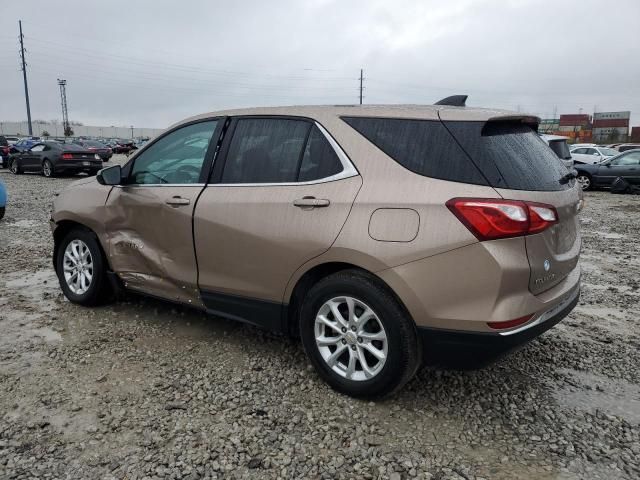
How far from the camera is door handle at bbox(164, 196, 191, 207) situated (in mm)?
3665

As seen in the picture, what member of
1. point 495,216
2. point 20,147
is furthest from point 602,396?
point 20,147

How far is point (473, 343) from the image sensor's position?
2619 millimetres

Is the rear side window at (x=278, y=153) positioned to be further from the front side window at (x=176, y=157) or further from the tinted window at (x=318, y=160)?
the front side window at (x=176, y=157)

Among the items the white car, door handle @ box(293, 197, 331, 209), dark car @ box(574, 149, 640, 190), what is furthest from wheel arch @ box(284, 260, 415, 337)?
the white car

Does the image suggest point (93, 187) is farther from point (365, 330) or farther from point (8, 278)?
point (365, 330)

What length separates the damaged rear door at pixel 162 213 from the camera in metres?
3.71

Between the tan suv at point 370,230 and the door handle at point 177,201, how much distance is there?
11 mm

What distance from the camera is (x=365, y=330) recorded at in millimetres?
2955

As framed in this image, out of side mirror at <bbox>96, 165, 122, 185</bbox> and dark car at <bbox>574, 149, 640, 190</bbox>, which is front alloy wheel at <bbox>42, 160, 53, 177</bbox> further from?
dark car at <bbox>574, 149, 640, 190</bbox>

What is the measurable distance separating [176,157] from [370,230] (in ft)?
6.28

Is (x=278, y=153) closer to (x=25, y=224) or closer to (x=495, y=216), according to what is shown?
(x=495, y=216)

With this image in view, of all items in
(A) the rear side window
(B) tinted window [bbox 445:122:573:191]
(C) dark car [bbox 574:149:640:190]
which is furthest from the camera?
(C) dark car [bbox 574:149:640:190]

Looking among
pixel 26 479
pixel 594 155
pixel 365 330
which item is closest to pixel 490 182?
pixel 365 330

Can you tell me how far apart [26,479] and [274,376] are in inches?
58.2
